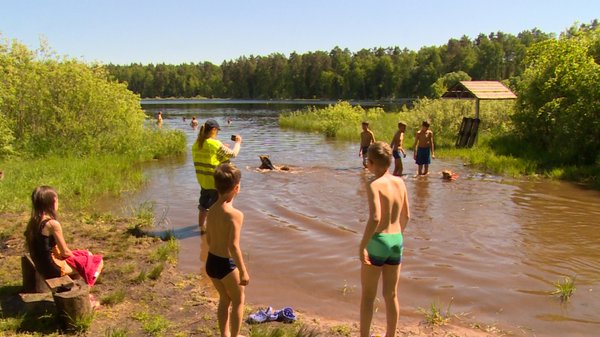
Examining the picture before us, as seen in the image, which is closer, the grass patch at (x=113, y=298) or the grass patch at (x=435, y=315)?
the grass patch at (x=435, y=315)

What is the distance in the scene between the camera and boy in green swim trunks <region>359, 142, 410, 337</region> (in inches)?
161

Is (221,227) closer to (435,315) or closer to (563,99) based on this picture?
(435,315)

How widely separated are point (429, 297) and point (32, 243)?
4578mm

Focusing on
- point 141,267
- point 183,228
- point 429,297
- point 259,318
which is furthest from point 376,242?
point 183,228

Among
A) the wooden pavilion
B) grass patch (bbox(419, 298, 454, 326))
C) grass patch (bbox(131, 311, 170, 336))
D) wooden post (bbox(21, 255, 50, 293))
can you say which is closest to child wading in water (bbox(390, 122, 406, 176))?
the wooden pavilion

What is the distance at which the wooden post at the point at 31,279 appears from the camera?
17.2ft

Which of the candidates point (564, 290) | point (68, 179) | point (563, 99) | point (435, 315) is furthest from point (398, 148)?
point (435, 315)

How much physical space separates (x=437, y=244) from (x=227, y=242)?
5.20 metres

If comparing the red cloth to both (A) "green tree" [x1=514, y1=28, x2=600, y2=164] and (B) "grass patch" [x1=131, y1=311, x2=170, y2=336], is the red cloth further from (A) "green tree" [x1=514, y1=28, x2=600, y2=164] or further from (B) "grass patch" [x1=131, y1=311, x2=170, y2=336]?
(A) "green tree" [x1=514, y1=28, x2=600, y2=164]

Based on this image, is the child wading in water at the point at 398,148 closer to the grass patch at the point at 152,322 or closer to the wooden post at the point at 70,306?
the grass patch at the point at 152,322

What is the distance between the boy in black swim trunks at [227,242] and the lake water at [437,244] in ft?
5.58

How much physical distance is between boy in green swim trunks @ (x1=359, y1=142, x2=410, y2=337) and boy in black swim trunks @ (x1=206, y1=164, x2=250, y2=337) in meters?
1.05

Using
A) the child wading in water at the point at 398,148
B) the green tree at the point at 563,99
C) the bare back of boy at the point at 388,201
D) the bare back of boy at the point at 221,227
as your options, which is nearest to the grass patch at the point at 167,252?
the bare back of boy at the point at 221,227

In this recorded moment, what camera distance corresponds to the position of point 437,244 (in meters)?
8.29
